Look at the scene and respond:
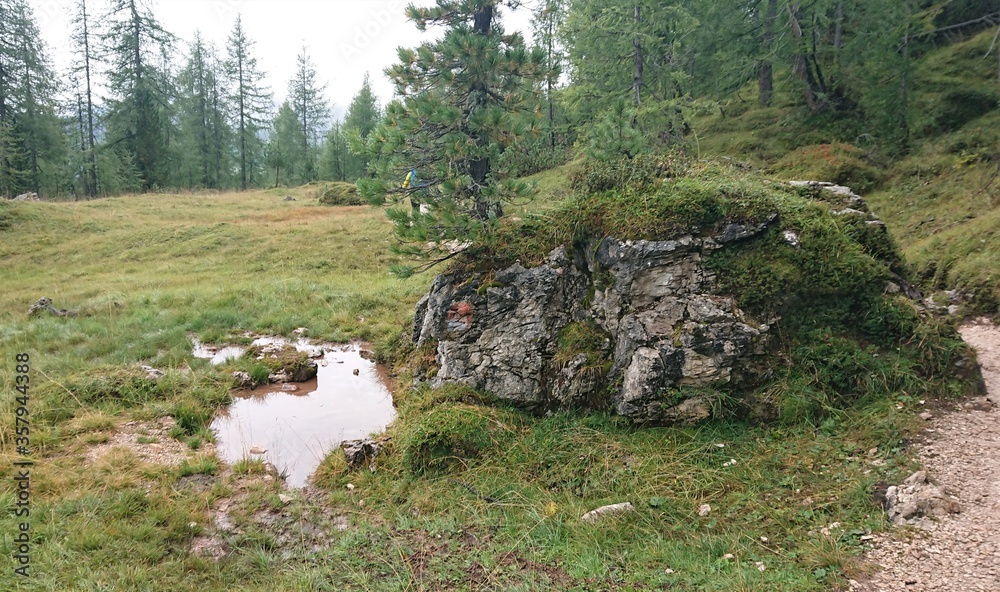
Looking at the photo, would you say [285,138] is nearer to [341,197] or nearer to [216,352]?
[341,197]

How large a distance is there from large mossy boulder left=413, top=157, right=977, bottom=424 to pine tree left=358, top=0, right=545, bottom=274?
2.59ft

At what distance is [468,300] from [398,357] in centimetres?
282

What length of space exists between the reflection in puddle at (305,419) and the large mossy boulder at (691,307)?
1.58 meters

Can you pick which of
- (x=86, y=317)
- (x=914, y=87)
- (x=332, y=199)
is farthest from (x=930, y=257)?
(x=332, y=199)

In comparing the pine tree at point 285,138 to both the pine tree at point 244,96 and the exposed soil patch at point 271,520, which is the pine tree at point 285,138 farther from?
the exposed soil patch at point 271,520

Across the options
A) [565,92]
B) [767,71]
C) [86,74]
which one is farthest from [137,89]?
[767,71]

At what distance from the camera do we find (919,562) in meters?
3.32

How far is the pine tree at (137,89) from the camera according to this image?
1459 inches

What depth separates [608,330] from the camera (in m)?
6.57

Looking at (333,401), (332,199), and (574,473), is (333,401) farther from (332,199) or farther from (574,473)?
(332,199)

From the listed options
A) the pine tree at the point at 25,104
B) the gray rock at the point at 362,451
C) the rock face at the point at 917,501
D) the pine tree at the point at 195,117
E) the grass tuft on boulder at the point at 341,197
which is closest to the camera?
the rock face at the point at 917,501

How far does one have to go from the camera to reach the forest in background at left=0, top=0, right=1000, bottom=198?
15.1 meters

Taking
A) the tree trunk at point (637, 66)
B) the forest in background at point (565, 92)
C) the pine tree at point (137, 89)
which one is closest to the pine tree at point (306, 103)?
the forest in background at point (565, 92)

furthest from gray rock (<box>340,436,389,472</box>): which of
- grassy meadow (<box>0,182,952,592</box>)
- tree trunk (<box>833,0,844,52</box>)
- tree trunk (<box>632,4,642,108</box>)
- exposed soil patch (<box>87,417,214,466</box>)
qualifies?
tree trunk (<box>833,0,844,52</box>)
